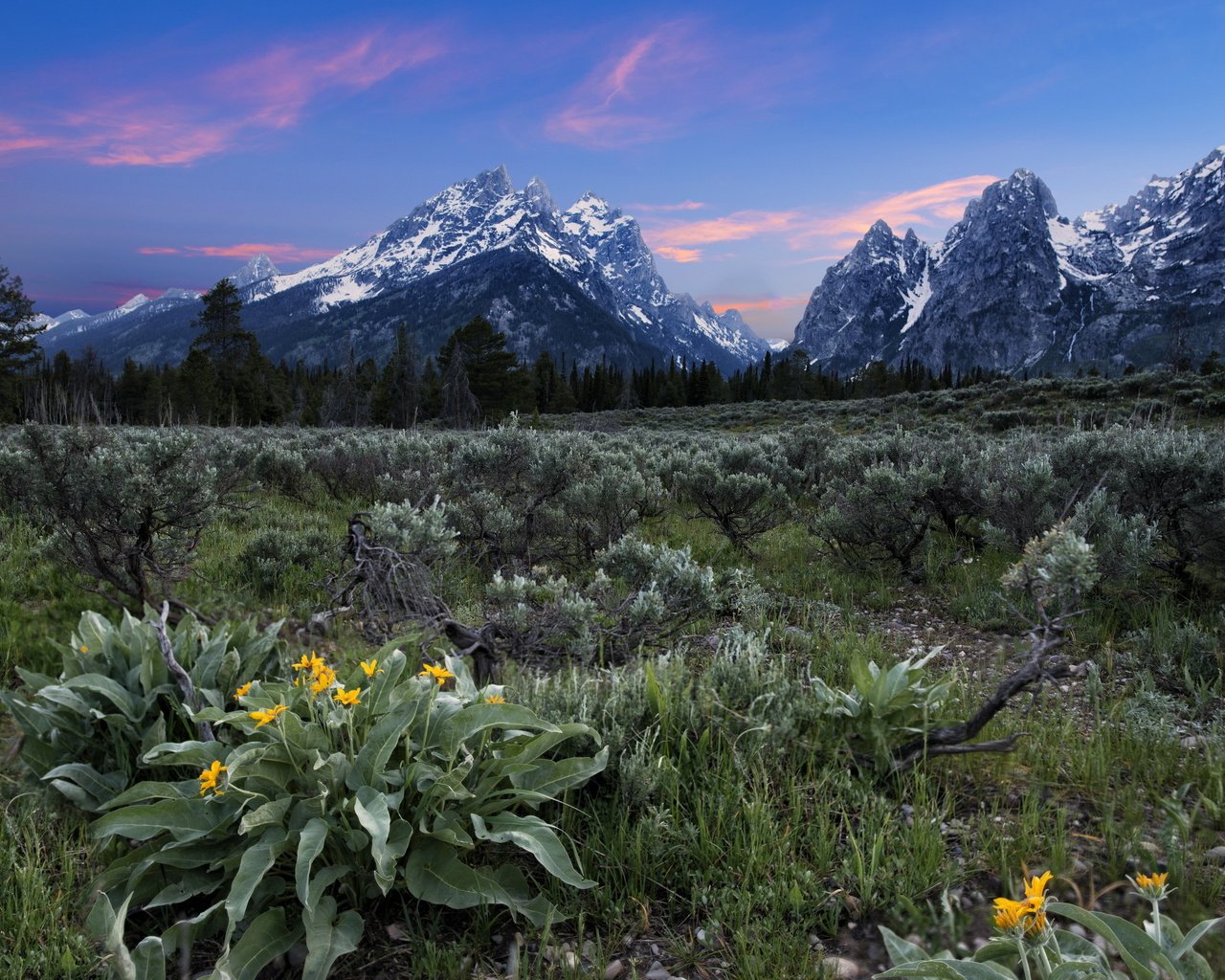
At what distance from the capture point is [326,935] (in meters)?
2.03

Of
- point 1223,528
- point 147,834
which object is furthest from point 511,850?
point 1223,528

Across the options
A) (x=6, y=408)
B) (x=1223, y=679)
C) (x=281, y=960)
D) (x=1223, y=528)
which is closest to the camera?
(x=281, y=960)

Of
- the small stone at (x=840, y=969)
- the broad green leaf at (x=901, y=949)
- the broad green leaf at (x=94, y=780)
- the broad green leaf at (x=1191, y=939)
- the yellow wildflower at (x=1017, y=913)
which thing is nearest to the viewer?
the yellow wildflower at (x=1017, y=913)

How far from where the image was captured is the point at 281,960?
2.18 meters

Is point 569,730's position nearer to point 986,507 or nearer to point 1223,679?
point 1223,679

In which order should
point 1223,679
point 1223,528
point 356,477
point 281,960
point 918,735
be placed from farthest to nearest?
point 356,477
point 1223,528
point 1223,679
point 918,735
point 281,960

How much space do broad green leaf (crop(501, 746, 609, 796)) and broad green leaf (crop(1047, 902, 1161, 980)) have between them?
4.82 feet

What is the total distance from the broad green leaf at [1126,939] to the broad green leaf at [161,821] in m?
2.61

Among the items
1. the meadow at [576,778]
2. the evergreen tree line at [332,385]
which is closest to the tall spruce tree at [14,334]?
the evergreen tree line at [332,385]

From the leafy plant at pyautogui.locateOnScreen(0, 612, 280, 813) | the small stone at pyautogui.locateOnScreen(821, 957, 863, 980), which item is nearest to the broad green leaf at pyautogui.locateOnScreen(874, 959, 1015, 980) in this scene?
the small stone at pyautogui.locateOnScreen(821, 957, 863, 980)

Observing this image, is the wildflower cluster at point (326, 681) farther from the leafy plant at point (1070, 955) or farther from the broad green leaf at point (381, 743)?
the leafy plant at point (1070, 955)

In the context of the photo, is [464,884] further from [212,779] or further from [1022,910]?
[1022,910]

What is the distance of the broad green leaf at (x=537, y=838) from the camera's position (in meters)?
2.19

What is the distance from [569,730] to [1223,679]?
4.25 meters
